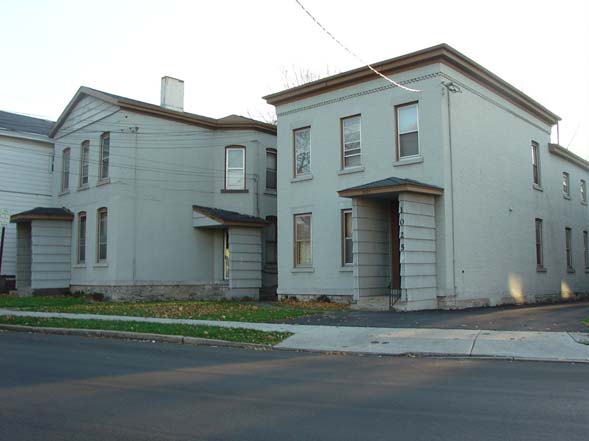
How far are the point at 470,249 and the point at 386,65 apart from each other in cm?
653

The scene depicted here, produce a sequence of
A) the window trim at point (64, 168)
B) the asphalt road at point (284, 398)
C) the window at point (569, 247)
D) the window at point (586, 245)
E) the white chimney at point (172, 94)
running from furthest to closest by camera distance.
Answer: the window at point (586, 245)
the window trim at point (64, 168)
the window at point (569, 247)
the white chimney at point (172, 94)
the asphalt road at point (284, 398)

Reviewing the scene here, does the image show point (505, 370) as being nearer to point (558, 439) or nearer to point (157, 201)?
point (558, 439)

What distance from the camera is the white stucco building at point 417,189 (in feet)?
59.1

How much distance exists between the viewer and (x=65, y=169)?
27.7 m

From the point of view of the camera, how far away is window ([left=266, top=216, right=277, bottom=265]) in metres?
25.9

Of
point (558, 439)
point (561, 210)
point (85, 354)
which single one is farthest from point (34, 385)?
point (561, 210)

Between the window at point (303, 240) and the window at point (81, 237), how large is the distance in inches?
387

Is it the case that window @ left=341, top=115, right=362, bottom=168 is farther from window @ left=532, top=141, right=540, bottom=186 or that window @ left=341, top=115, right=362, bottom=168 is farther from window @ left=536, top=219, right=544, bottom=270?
window @ left=536, top=219, right=544, bottom=270

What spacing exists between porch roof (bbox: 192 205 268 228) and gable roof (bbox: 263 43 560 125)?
4829mm

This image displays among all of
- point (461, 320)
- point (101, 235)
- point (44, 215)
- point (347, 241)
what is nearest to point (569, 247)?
point (347, 241)

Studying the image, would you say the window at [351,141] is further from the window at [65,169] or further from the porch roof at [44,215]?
the window at [65,169]

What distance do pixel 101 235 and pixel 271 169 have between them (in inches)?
311

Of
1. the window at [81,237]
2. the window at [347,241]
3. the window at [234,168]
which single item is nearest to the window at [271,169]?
the window at [234,168]

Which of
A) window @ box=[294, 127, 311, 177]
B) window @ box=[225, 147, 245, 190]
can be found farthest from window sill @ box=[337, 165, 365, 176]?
window @ box=[225, 147, 245, 190]
